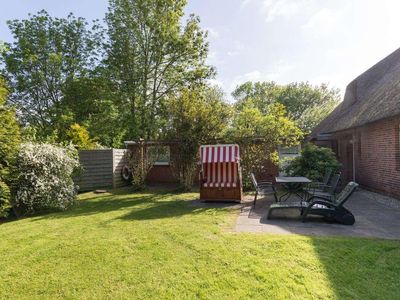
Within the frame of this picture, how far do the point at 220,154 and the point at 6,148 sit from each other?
6.13m

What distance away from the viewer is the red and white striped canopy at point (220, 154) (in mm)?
9250

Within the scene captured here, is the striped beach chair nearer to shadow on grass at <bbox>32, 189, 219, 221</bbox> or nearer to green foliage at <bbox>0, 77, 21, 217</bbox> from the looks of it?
shadow on grass at <bbox>32, 189, 219, 221</bbox>

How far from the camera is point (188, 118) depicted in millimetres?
10984

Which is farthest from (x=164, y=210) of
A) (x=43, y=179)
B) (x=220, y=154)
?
(x=43, y=179)

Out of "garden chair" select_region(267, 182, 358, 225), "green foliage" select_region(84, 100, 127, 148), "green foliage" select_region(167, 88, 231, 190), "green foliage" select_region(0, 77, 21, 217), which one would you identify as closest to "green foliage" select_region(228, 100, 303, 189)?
"green foliage" select_region(167, 88, 231, 190)

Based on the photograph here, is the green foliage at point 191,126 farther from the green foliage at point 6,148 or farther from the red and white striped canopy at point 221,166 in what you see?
the green foliage at point 6,148

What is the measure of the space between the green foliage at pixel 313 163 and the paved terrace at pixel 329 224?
9.98ft

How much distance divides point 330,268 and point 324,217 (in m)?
2.65

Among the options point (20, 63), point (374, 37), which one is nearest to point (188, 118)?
point (374, 37)

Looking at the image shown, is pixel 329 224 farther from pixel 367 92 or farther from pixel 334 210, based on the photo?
pixel 367 92

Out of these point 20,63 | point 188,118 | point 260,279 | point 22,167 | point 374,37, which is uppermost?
point 20,63

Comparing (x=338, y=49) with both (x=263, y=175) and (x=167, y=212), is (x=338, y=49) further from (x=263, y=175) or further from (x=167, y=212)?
(x=167, y=212)

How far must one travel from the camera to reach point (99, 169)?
13297mm

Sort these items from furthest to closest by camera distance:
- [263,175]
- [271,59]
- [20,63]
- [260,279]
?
[271,59], [20,63], [263,175], [260,279]
